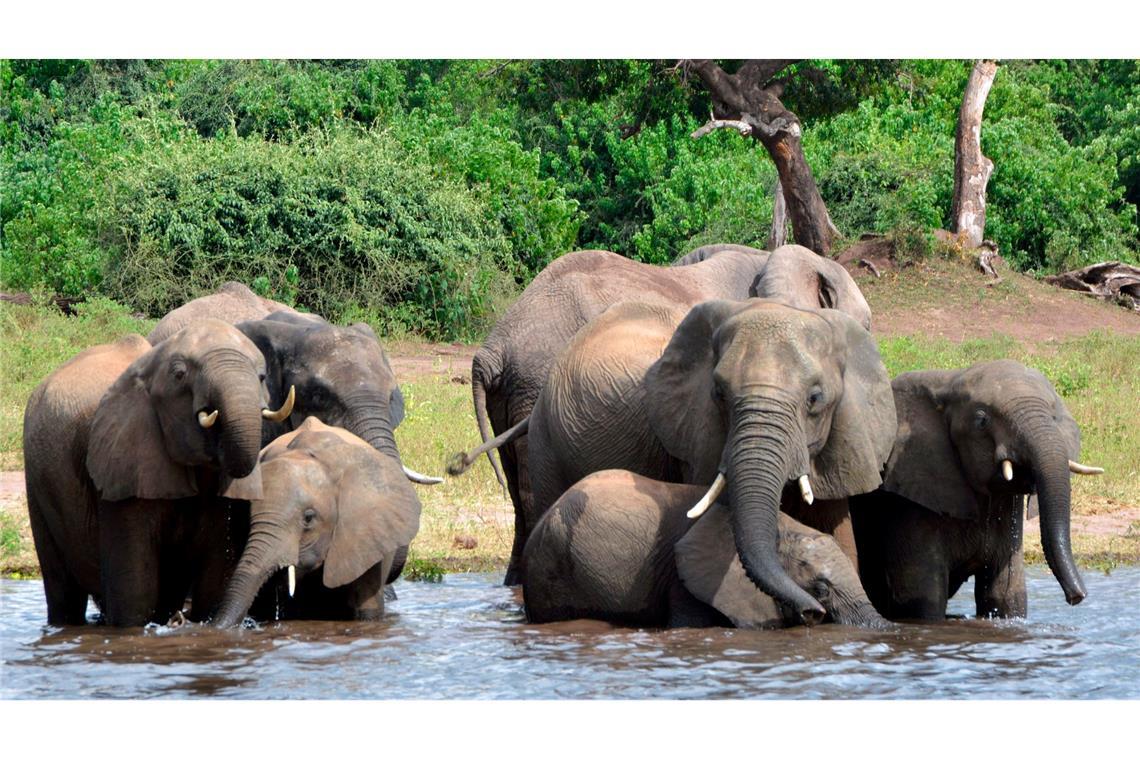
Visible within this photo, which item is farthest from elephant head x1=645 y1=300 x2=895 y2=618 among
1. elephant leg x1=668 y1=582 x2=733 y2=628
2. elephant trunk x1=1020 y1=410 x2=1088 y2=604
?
elephant trunk x1=1020 y1=410 x2=1088 y2=604

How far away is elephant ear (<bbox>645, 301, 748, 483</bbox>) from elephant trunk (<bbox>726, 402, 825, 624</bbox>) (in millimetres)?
364

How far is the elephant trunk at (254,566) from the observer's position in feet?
21.8

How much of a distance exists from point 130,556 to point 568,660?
176cm

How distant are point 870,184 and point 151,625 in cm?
1625

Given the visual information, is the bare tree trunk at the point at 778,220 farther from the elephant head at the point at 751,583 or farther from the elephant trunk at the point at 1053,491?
the elephant head at the point at 751,583

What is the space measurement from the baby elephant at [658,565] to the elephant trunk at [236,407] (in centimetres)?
125

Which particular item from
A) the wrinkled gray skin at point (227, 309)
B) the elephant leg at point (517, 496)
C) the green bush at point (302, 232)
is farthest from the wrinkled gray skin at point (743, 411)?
the green bush at point (302, 232)

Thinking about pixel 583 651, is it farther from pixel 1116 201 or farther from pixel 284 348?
pixel 1116 201

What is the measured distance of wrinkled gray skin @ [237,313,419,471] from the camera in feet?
25.9

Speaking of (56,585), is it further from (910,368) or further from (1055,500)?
(910,368)

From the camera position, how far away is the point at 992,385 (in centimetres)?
684

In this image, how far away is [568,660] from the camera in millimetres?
6301

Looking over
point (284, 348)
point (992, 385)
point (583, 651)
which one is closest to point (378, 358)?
point (284, 348)

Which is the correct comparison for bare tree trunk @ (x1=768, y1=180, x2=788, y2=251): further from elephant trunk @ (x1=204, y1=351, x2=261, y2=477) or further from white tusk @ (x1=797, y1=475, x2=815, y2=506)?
elephant trunk @ (x1=204, y1=351, x2=261, y2=477)
